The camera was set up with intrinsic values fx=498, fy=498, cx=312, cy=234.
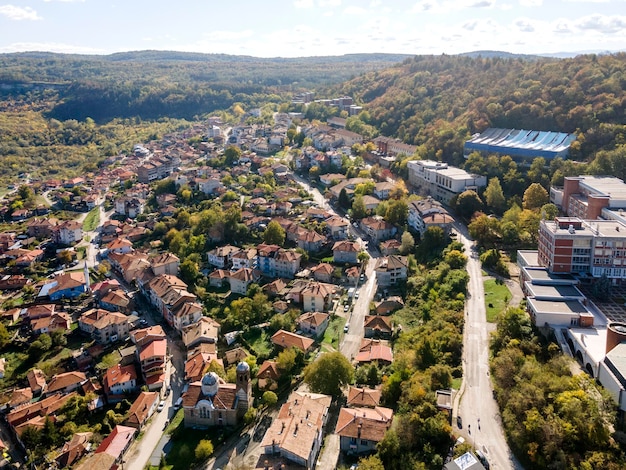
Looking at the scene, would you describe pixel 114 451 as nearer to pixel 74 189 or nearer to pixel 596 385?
pixel 596 385

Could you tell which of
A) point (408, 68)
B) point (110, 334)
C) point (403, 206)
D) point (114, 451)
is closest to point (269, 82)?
point (408, 68)

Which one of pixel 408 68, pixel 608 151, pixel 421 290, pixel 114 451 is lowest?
pixel 114 451

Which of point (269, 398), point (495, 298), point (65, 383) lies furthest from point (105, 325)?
point (495, 298)

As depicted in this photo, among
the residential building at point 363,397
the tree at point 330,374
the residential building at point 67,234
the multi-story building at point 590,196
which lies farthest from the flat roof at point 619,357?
the residential building at point 67,234

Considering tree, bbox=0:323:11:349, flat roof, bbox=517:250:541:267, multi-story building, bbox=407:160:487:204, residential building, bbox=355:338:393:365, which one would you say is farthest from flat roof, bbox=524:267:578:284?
tree, bbox=0:323:11:349

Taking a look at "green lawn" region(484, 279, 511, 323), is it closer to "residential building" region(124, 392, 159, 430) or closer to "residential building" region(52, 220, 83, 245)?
"residential building" region(124, 392, 159, 430)

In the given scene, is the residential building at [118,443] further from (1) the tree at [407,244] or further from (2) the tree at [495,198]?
(2) the tree at [495,198]
